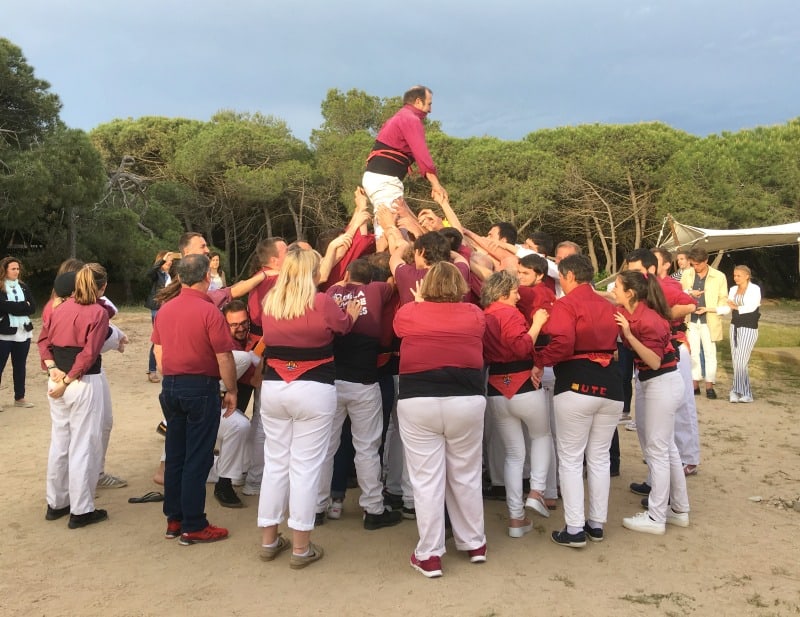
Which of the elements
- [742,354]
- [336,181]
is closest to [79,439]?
[742,354]

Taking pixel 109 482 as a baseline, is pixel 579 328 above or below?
above

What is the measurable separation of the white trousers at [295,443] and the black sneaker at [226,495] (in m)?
1.23

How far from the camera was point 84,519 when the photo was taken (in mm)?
5070

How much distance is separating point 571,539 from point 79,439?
3781mm

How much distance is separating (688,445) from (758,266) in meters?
26.6

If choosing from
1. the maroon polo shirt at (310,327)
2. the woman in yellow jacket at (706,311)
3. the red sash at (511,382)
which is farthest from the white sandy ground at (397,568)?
the woman in yellow jacket at (706,311)

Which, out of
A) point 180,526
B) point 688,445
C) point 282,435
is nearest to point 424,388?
point 282,435

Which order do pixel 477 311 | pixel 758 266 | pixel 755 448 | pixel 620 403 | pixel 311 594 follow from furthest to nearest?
pixel 758 266
pixel 755 448
pixel 620 403
pixel 477 311
pixel 311 594

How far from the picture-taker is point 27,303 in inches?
348

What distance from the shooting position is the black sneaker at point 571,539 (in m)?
4.61

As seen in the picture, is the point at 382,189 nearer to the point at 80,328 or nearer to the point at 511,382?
the point at 511,382

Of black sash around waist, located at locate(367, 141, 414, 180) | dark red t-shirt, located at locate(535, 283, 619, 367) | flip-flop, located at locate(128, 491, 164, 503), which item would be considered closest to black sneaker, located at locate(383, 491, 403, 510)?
dark red t-shirt, located at locate(535, 283, 619, 367)

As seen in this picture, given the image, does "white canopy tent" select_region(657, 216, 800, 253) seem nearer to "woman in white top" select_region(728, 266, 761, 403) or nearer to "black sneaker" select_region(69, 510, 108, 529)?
"woman in white top" select_region(728, 266, 761, 403)

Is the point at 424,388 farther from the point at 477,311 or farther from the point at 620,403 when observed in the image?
the point at 620,403
